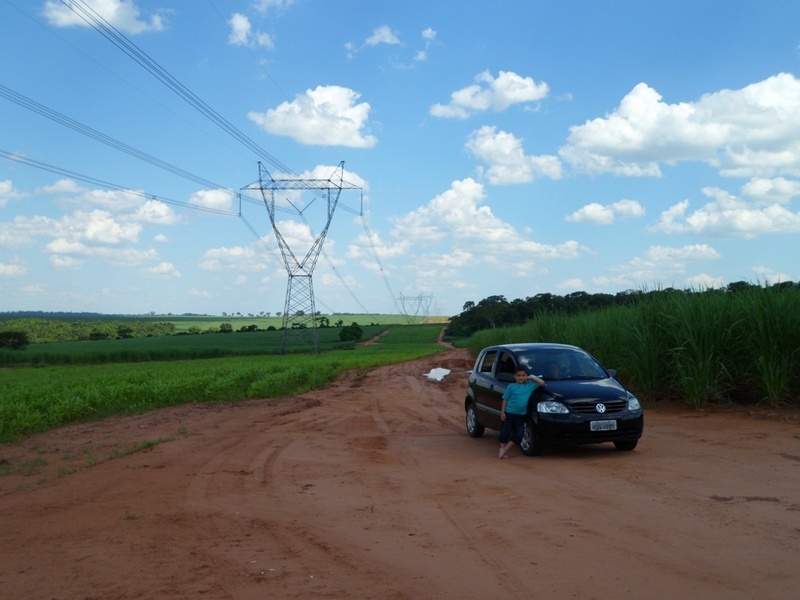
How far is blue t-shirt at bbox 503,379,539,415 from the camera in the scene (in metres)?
12.5

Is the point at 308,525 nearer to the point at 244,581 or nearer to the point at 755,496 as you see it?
the point at 244,581

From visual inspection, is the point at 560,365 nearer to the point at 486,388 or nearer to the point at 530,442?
the point at 486,388

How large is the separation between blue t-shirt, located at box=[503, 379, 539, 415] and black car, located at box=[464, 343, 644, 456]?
0.10 metres

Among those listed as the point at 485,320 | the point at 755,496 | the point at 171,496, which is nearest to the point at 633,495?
the point at 755,496

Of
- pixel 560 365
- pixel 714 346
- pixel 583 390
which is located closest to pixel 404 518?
pixel 583 390

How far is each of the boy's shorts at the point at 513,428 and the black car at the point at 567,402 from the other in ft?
0.29

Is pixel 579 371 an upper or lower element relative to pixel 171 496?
upper

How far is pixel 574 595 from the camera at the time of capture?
18.2ft

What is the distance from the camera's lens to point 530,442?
12.4 metres

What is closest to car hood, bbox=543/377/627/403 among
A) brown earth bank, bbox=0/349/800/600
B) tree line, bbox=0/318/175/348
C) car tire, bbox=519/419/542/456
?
car tire, bbox=519/419/542/456

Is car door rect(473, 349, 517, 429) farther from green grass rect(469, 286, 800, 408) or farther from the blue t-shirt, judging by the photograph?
green grass rect(469, 286, 800, 408)

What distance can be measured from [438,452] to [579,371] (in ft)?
9.55

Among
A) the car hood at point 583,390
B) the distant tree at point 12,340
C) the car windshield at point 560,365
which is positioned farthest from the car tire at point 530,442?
the distant tree at point 12,340

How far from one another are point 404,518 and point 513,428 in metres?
4.72
